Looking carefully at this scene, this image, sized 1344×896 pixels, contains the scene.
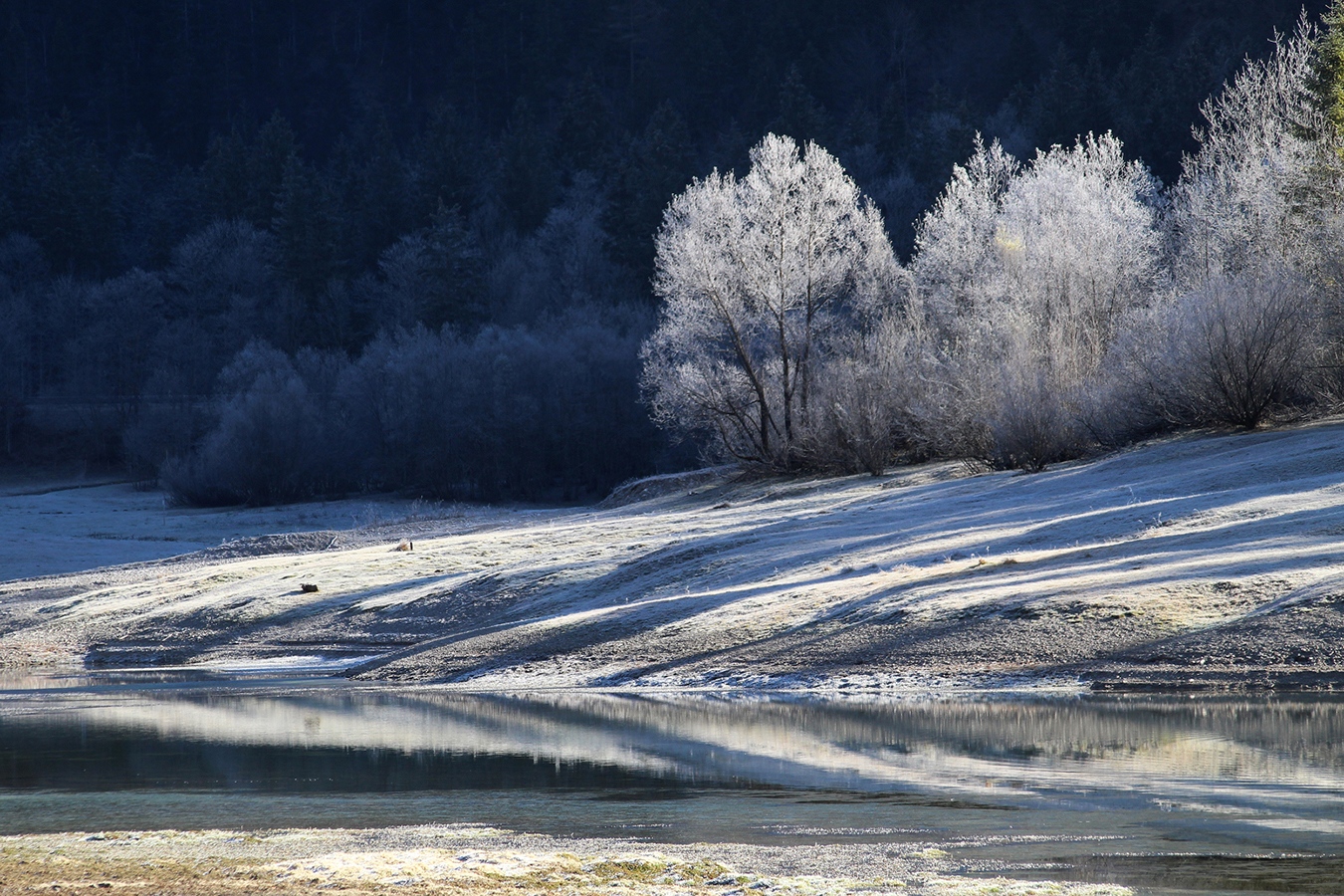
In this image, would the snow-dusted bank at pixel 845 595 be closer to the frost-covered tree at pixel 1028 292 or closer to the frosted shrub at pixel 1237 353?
the frosted shrub at pixel 1237 353

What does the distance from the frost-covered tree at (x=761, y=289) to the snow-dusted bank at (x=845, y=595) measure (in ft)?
34.7

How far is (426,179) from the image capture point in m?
79.4

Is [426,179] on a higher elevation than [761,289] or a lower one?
higher

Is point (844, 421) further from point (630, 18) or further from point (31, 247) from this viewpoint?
point (630, 18)

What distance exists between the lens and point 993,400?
2667 centimetres

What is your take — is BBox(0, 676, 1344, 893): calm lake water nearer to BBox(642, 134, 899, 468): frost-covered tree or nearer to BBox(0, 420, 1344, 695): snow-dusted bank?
BBox(0, 420, 1344, 695): snow-dusted bank

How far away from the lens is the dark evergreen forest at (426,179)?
55.8 m

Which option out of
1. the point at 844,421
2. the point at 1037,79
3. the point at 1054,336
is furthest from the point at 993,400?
the point at 1037,79

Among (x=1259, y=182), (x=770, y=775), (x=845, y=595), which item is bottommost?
(x=770, y=775)

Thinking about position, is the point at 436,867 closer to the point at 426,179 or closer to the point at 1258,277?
the point at 1258,277

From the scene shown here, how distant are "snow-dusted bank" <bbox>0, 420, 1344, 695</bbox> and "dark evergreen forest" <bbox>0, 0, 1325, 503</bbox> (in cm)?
2953

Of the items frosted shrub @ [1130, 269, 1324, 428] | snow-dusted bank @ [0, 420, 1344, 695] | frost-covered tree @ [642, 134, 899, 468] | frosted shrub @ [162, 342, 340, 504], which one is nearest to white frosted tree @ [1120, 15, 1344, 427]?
frosted shrub @ [1130, 269, 1324, 428]

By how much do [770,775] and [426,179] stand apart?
241 ft

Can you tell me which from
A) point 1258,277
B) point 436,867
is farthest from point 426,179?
point 436,867
